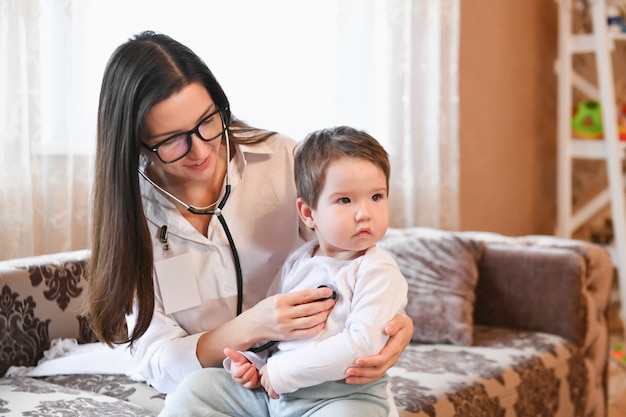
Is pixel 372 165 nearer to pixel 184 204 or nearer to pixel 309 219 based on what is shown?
pixel 309 219

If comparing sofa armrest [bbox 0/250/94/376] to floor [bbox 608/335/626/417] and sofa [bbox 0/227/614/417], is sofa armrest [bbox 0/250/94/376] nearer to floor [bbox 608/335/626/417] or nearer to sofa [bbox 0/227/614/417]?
sofa [bbox 0/227/614/417]

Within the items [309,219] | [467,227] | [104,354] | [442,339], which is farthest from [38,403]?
[467,227]

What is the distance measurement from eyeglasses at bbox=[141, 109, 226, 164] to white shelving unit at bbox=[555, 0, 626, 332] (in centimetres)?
273

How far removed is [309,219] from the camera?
58.6 inches

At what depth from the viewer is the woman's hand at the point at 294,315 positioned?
1.35 metres

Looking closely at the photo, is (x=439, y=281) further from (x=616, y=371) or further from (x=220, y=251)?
(x=616, y=371)

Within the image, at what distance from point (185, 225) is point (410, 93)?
192 cm

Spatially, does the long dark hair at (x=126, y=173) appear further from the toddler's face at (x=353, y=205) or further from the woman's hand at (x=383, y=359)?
the woman's hand at (x=383, y=359)

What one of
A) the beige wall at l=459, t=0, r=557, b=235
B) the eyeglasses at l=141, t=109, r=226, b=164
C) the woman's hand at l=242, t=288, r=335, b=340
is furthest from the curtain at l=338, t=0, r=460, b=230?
the woman's hand at l=242, t=288, r=335, b=340

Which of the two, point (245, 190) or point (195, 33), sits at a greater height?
point (195, 33)

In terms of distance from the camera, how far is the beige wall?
3854 mm

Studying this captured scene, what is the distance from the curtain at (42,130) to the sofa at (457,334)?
174mm

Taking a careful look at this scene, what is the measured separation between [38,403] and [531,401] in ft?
4.04

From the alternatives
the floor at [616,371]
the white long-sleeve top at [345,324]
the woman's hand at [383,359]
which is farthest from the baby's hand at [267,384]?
the floor at [616,371]
